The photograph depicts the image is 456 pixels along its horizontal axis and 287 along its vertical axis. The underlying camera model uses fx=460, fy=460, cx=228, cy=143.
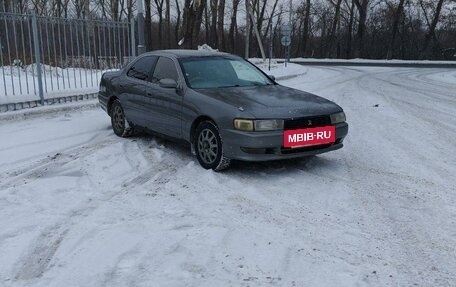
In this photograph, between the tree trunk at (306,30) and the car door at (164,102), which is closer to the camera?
the car door at (164,102)

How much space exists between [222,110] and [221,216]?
5.05ft

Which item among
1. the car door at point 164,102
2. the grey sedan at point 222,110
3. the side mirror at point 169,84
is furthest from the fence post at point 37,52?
the side mirror at point 169,84

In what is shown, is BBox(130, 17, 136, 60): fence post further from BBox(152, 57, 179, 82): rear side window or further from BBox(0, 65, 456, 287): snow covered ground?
BBox(152, 57, 179, 82): rear side window

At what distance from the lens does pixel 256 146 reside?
16.6 feet

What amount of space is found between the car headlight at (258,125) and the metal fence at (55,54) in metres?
6.50

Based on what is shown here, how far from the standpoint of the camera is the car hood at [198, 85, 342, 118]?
17.1 feet

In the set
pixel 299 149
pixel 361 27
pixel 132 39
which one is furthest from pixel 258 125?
pixel 361 27

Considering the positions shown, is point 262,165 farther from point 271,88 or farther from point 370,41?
point 370,41

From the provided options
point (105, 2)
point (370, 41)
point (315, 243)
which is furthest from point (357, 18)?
point (315, 243)

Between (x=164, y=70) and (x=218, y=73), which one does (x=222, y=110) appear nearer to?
(x=218, y=73)

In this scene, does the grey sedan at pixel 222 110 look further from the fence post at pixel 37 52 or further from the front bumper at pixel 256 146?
the fence post at pixel 37 52

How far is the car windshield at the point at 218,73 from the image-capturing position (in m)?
6.12

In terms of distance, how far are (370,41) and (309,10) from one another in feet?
24.7

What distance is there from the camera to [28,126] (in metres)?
8.48
